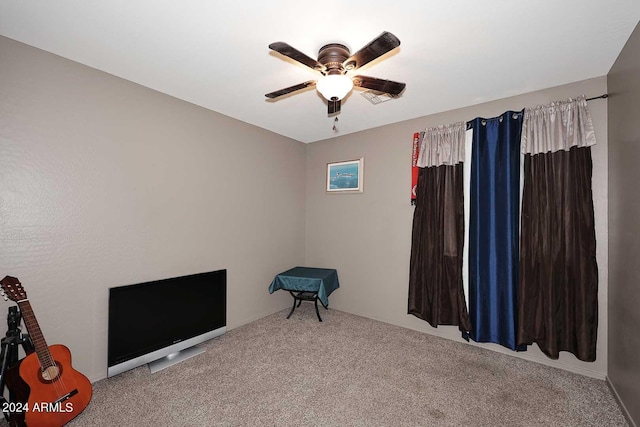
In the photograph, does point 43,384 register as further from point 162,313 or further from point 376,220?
point 376,220

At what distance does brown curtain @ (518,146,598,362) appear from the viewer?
2.31 meters

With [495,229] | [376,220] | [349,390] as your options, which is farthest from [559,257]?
[349,390]

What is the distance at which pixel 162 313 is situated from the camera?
8.47 ft

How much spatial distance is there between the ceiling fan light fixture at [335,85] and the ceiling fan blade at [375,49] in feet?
0.28

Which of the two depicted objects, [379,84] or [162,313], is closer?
[379,84]

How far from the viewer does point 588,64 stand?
7.20 feet

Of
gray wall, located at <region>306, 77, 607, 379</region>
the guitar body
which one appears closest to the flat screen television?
the guitar body

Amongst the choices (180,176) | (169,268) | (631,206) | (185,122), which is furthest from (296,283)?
(631,206)

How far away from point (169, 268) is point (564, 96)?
4155 mm

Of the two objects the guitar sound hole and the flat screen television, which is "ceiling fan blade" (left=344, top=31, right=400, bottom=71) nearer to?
the flat screen television

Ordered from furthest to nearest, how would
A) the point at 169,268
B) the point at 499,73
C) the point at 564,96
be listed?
the point at 169,268 < the point at 564,96 < the point at 499,73

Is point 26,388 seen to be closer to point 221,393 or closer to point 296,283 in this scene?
point 221,393

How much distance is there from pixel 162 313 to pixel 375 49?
2.80m

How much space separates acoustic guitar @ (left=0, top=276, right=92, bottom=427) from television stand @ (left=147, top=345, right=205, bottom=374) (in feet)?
1.86
